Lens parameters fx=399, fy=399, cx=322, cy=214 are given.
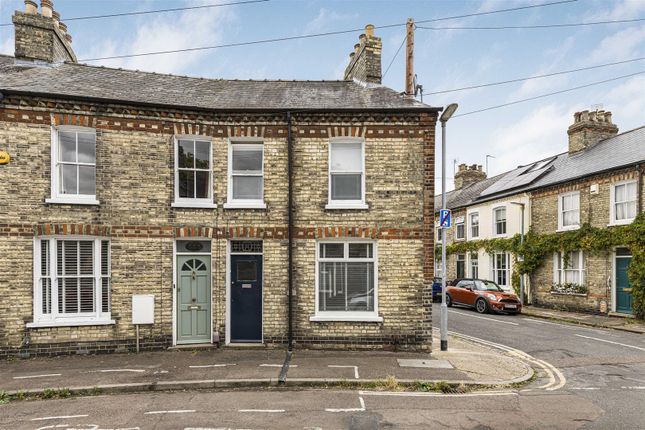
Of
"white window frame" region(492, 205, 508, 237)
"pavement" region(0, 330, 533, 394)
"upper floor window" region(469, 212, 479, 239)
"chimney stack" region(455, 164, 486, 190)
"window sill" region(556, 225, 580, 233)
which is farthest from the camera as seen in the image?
"chimney stack" region(455, 164, 486, 190)

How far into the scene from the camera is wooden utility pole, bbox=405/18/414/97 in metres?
13.5

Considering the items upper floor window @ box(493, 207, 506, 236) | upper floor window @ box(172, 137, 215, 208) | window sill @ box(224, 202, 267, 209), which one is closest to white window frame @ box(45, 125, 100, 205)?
upper floor window @ box(172, 137, 215, 208)

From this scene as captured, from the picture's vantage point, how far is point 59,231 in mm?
9867

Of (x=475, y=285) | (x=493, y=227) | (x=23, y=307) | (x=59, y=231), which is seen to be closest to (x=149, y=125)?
(x=59, y=231)

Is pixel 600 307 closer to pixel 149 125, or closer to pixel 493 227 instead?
pixel 493 227

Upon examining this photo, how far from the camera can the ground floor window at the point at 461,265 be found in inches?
1110

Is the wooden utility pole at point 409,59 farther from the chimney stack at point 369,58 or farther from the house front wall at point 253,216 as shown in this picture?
the house front wall at point 253,216

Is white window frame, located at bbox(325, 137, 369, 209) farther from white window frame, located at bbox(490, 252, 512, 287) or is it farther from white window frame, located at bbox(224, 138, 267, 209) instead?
white window frame, located at bbox(490, 252, 512, 287)

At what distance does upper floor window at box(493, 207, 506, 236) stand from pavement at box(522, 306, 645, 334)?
5.87m

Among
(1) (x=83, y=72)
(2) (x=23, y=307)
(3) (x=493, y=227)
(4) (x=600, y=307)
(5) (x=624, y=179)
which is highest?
(1) (x=83, y=72)

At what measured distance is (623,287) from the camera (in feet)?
56.8

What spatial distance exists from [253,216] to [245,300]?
2316 millimetres

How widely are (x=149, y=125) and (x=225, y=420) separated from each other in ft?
25.2

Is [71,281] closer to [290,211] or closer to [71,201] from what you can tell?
[71,201]
